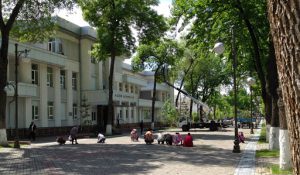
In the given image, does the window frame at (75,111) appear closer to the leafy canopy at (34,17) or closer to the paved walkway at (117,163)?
the leafy canopy at (34,17)

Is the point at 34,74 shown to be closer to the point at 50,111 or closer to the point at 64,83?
the point at 50,111

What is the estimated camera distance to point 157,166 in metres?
16.6

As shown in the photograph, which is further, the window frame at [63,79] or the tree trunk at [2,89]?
the window frame at [63,79]

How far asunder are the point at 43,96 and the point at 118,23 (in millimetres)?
9676

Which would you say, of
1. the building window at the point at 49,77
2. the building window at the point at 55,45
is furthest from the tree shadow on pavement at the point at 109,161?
the building window at the point at 55,45

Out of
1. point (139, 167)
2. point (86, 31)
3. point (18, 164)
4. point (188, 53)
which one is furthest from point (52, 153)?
point (188, 53)

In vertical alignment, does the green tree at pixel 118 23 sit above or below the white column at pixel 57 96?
above

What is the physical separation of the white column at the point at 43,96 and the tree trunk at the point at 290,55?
135 ft

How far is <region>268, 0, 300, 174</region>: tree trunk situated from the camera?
2602 mm

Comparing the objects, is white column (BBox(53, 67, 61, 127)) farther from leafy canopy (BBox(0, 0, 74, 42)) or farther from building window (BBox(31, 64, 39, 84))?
leafy canopy (BBox(0, 0, 74, 42))

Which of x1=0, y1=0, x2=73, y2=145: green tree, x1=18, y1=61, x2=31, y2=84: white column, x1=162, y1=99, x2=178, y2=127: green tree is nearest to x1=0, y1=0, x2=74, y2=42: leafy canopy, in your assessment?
x1=0, y1=0, x2=73, y2=145: green tree

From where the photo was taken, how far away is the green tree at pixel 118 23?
40781 millimetres

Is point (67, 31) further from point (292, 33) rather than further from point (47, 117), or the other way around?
point (292, 33)

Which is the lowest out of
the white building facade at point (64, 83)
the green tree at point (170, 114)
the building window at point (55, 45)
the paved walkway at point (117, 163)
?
the paved walkway at point (117, 163)
